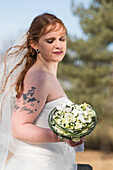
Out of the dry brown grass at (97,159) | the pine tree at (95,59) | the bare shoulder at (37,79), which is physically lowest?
the dry brown grass at (97,159)

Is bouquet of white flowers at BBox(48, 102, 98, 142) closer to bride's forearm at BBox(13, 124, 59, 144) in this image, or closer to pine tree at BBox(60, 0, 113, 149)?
bride's forearm at BBox(13, 124, 59, 144)

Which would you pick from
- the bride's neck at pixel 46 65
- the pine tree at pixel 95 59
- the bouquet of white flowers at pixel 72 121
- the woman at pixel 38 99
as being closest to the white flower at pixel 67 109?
the bouquet of white flowers at pixel 72 121

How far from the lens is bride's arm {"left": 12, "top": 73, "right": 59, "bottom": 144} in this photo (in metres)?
1.68

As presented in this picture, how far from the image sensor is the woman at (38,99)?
1712mm

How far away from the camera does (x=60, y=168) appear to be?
6.24ft

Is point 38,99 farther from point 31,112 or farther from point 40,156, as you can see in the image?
point 40,156

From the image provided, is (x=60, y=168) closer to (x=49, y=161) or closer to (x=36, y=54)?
(x=49, y=161)

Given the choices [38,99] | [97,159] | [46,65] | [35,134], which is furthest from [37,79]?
[97,159]

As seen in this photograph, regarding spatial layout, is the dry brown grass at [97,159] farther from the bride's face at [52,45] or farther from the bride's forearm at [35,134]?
the bride's forearm at [35,134]

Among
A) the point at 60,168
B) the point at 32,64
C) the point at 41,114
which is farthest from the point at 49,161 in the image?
the point at 32,64

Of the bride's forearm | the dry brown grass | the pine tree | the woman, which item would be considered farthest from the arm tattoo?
the dry brown grass

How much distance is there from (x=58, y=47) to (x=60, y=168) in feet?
3.05

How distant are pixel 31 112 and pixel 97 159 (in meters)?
16.4

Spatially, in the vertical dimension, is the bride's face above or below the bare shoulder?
above
